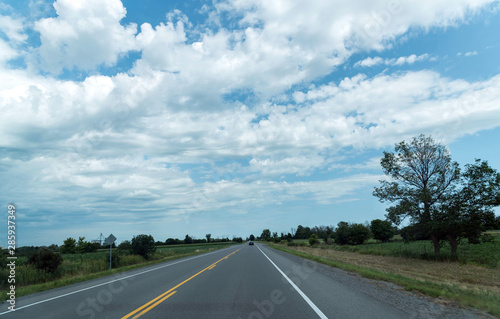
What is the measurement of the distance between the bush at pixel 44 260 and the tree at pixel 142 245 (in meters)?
17.4

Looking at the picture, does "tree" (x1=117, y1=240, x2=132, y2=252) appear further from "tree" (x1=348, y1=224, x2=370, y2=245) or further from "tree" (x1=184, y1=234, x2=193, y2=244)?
"tree" (x1=184, y1=234, x2=193, y2=244)

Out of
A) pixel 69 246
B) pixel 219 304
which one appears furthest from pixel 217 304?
pixel 69 246

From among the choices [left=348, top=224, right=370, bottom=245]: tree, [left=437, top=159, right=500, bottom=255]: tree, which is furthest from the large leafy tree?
[left=348, top=224, right=370, bottom=245]: tree

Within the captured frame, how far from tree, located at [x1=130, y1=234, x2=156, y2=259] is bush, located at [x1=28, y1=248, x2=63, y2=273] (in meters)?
17.4

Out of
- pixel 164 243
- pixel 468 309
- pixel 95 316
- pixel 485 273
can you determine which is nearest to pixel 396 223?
pixel 485 273

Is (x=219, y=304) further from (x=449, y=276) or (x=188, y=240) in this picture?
(x=188, y=240)

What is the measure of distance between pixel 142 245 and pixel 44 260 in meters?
18.1

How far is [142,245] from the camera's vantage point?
37.4 m

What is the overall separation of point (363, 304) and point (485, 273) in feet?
51.7

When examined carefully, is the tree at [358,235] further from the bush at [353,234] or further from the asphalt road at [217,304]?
the asphalt road at [217,304]

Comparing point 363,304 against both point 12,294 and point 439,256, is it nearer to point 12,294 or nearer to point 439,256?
point 12,294

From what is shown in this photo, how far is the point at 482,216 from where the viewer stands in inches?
998

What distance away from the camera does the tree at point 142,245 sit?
123 ft

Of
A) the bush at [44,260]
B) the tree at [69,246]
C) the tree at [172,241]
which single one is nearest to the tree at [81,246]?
the tree at [69,246]
